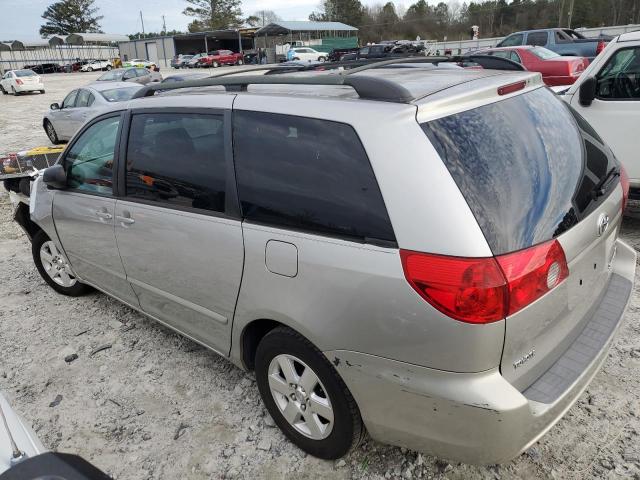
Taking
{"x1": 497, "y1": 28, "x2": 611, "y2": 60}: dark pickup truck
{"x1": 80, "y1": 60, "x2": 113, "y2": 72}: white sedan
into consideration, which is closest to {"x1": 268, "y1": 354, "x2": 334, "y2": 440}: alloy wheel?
{"x1": 497, "y1": 28, "x2": 611, "y2": 60}: dark pickup truck

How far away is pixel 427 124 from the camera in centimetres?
186

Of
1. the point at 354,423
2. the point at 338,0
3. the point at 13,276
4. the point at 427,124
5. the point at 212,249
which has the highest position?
the point at 338,0

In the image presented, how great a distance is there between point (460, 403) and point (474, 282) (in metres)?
0.44

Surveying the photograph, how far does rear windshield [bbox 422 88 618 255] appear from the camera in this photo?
1766 millimetres

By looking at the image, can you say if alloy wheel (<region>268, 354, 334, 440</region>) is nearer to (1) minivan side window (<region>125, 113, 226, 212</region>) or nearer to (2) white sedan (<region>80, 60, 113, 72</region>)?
(1) minivan side window (<region>125, 113, 226, 212</region>)

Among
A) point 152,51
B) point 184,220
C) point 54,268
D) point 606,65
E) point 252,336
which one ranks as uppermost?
point 152,51

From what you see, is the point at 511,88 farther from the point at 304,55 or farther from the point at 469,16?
the point at 469,16

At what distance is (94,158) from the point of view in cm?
348

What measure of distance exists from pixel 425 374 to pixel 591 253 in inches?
38.5

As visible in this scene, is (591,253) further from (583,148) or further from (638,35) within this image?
(638,35)

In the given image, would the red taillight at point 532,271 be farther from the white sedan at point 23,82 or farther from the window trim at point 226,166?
the white sedan at point 23,82

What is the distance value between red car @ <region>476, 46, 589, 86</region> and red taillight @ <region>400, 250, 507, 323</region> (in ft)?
39.2

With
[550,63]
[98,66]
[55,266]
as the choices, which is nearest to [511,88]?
[55,266]

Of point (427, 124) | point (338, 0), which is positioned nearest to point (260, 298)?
point (427, 124)
